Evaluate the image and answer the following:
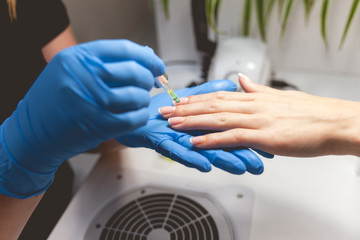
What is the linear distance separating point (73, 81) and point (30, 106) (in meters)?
0.11

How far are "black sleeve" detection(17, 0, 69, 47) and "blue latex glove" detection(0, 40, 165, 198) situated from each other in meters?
0.51

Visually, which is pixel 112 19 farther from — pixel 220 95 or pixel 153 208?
pixel 153 208

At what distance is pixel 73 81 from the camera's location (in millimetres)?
422

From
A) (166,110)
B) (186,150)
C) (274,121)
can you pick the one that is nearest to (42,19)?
(166,110)

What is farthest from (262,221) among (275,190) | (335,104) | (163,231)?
Answer: (335,104)

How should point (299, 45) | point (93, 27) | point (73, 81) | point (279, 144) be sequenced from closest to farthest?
point (73, 81), point (279, 144), point (299, 45), point (93, 27)

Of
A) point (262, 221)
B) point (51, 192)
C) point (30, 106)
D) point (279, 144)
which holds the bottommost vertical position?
point (51, 192)

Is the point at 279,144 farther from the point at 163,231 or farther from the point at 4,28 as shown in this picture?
the point at 4,28

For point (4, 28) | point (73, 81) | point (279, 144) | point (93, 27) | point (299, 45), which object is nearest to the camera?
point (73, 81)

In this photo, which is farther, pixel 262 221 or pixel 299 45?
pixel 299 45

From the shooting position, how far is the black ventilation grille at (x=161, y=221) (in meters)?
0.61

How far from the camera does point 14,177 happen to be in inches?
19.4

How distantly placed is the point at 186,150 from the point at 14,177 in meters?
0.33

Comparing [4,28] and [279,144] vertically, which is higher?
[4,28]
